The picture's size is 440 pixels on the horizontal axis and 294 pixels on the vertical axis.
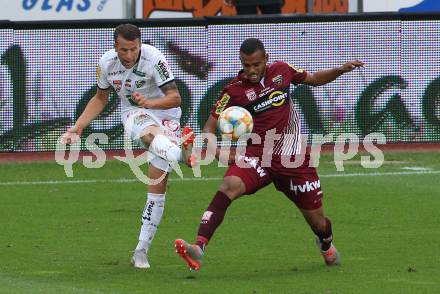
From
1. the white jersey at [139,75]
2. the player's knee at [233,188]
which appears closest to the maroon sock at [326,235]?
the player's knee at [233,188]

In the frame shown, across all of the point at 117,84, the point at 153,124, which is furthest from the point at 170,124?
the point at 117,84

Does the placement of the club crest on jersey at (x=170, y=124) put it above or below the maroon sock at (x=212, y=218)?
above

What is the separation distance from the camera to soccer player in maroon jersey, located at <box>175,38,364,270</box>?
10.4m

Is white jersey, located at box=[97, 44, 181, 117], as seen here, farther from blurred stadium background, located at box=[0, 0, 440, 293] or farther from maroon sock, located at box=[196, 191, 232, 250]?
blurred stadium background, located at box=[0, 0, 440, 293]

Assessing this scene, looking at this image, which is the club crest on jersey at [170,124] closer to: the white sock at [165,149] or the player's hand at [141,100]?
the white sock at [165,149]

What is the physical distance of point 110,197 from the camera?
15.9 metres

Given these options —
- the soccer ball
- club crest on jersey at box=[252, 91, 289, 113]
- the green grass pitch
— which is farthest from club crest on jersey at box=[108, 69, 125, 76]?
the green grass pitch

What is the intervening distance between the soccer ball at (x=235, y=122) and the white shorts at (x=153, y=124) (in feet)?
2.68

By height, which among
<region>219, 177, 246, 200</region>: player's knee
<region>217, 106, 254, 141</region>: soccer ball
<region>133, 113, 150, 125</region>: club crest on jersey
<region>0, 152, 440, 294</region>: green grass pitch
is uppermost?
<region>217, 106, 254, 141</region>: soccer ball

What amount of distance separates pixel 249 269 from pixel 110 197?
535cm

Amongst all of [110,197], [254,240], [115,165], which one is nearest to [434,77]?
[115,165]

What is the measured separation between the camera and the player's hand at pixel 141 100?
34.2 feet

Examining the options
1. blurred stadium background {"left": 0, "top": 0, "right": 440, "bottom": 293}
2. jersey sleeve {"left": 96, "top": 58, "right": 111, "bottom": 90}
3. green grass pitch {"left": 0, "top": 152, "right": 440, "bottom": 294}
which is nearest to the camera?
green grass pitch {"left": 0, "top": 152, "right": 440, "bottom": 294}

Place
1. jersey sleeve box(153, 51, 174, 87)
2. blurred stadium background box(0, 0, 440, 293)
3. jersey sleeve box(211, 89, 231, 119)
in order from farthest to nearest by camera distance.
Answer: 1. blurred stadium background box(0, 0, 440, 293)
2. jersey sleeve box(153, 51, 174, 87)
3. jersey sleeve box(211, 89, 231, 119)
